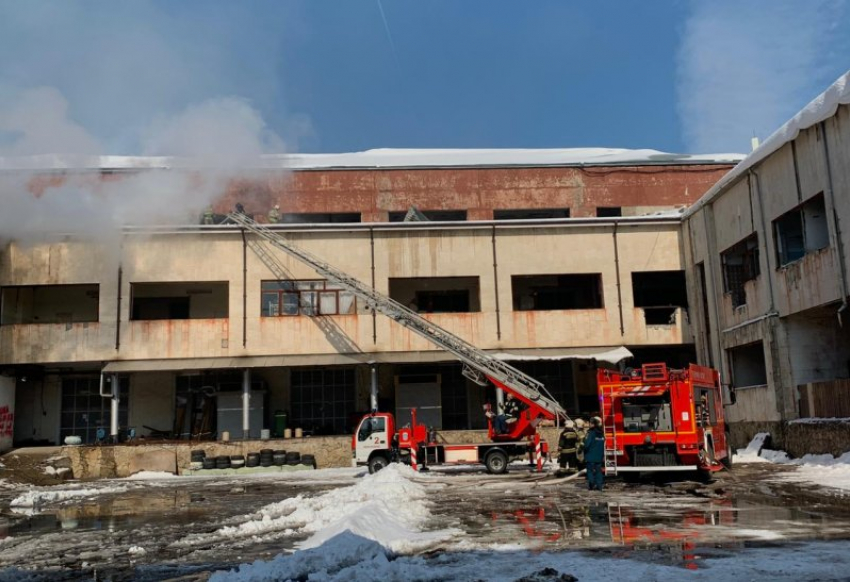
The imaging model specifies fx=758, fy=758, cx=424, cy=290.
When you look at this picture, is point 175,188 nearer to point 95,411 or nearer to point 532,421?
point 95,411

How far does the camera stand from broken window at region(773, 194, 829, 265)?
20781 millimetres

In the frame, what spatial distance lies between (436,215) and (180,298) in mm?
11802

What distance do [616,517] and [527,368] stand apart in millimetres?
18469

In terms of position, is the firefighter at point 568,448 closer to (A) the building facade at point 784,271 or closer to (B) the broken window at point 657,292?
(A) the building facade at point 784,271

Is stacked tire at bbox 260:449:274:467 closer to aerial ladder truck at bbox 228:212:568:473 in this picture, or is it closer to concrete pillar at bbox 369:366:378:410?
concrete pillar at bbox 369:366:378:410

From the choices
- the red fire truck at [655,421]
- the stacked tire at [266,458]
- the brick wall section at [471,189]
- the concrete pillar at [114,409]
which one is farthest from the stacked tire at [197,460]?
the red fire truck at [655,421]

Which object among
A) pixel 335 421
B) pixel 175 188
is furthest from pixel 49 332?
pixel 335 421

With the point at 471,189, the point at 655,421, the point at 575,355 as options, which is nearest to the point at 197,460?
the point at 575,355

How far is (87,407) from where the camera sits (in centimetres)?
2959

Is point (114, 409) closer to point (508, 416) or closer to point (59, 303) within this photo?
point (59, 303)

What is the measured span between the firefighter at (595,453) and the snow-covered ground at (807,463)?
4436 mm

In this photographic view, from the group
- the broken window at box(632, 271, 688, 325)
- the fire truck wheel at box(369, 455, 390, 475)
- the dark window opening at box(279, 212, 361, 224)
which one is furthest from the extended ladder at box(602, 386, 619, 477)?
the dark window opening at box(279, 212, 361, 224)

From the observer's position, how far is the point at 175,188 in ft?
95.8

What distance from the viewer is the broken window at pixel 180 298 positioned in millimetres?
30188
